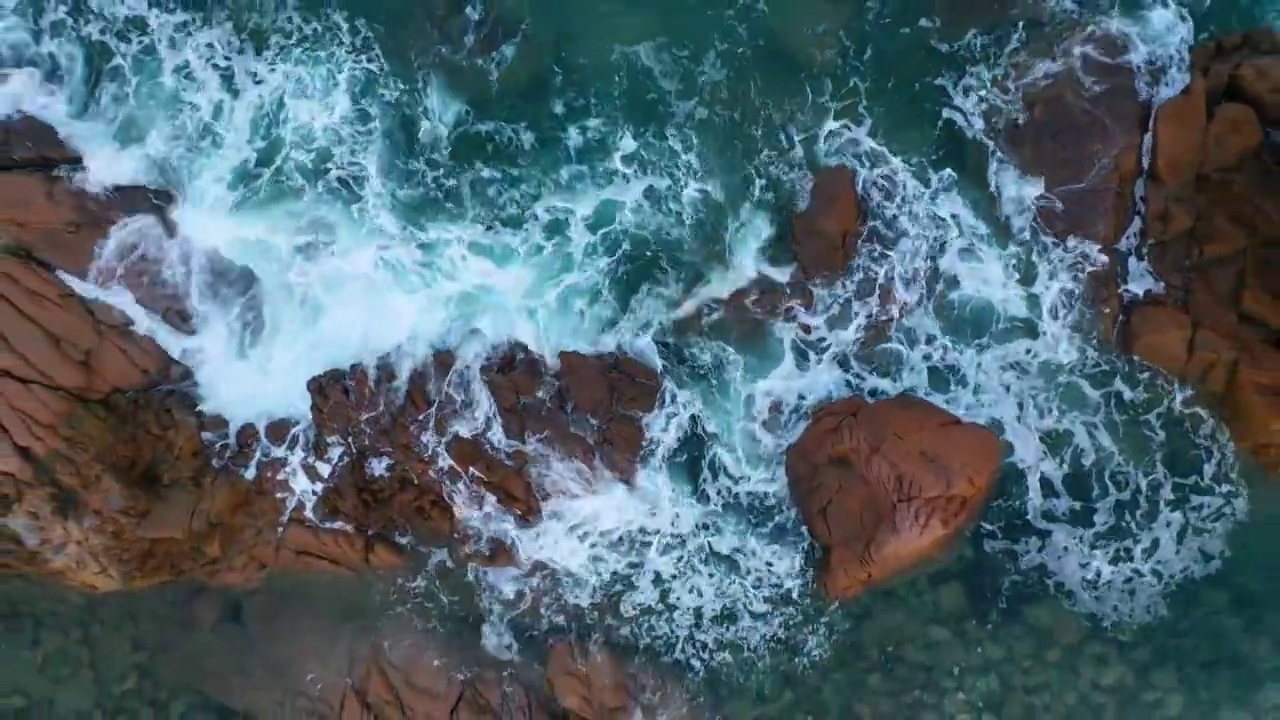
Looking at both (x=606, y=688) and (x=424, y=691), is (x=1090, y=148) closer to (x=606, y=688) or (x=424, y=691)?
(x=606, y=688)

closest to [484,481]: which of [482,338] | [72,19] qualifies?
[482,338]

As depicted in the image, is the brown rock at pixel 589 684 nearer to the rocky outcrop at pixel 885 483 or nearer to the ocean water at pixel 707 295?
the ocean water at pixel 707 295

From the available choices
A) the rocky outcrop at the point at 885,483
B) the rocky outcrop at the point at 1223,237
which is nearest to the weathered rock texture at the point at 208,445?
the rocky outcrop at the point at 885,483

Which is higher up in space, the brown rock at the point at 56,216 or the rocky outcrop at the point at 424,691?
the brown rock at the point at 56,216

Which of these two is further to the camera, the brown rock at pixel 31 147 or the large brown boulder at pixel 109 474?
the brown rock at pixel 31 147

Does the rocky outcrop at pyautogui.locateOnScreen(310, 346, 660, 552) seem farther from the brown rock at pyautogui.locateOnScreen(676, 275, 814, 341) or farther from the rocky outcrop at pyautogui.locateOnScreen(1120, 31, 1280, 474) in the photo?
the rocky outcrop at pyautogui.locateOnScreen(1120, 31, 1280, 474)

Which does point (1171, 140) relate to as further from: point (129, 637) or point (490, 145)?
point (129, 637)

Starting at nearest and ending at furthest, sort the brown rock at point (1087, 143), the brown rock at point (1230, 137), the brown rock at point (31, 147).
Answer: the brown rock at point (1230, 137) → the brown rock at point (31, 147) → the brown rock at point (1087, 143)
